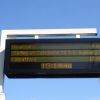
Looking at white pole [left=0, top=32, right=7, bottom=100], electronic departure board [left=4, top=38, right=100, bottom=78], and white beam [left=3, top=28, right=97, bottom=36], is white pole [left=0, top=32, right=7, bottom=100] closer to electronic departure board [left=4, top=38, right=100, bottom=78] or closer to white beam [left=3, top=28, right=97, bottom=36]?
white beam [left=3, top=28, right=97, bottom=36]

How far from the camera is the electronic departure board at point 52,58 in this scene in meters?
9.60

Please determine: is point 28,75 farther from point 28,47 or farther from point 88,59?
point 88,59

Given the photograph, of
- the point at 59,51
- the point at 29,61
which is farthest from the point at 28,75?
the point at 59,51

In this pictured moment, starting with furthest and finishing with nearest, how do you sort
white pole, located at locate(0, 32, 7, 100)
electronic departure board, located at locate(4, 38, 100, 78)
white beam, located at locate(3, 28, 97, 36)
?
white beam, located at locate(3, 28, 97, 36), white pole, located at locate(0, 32, 7, 100), electronic departure board, located at locate(4, 38, 100, 78)

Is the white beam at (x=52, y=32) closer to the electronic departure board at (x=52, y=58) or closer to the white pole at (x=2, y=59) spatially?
the white pole at (x=2, y=59)

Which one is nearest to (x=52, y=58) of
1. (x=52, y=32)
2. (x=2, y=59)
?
(x=52, y=32)

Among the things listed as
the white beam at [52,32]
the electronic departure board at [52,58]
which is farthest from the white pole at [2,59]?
the electronic departure board at [52,58]

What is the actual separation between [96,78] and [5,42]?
241 centimetres

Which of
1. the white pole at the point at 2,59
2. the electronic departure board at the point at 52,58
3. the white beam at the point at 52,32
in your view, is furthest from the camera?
the white beam at the point at 52,32

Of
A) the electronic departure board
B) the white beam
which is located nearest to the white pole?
the white beam

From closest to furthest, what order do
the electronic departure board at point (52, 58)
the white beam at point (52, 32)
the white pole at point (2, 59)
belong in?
the electronic departure board at point (52, 58) → the white pole at point (2, 59) → the white beam at point (52, 32)

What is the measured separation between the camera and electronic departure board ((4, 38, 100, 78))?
31.5 ft

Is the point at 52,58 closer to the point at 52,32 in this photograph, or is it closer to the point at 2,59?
the point at 52,32

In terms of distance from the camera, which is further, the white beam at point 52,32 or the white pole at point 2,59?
the white beam at point 52,32
